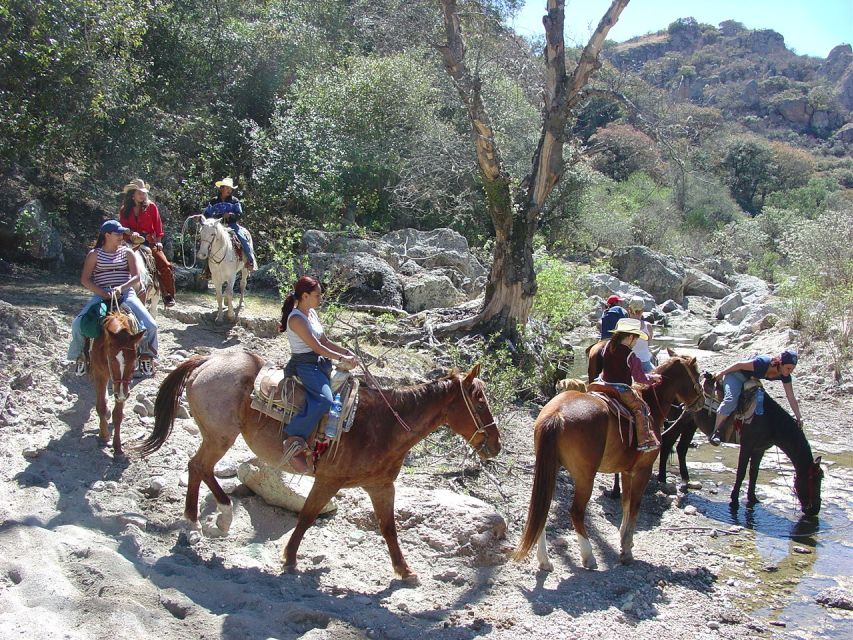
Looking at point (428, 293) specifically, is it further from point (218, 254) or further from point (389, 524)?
point (389, 524)

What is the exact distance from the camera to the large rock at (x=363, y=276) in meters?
16.1

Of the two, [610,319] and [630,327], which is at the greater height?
[630,327]

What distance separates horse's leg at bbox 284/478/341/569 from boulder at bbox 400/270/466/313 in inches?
412

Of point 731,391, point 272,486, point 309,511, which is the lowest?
point 272,486

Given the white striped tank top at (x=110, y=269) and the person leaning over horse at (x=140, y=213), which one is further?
the person leaning over horse at (x=140, y=213)

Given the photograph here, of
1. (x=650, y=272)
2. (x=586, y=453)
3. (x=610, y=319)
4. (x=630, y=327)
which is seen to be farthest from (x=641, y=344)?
(x=650, y=272)

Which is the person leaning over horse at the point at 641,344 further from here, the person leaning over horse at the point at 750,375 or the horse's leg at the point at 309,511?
the horse's leg at the point at 309,511

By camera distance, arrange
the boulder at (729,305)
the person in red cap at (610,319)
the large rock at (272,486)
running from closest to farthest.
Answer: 1. the large rock at (272,486)
2. the person in red cap at (610,319)
3. the boulder at (729,305)

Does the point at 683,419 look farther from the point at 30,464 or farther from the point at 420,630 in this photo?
the point at 30,464

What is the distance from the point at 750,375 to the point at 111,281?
25.8 feet

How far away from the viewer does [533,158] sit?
13.2 meters

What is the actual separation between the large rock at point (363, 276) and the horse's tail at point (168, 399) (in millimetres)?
9262

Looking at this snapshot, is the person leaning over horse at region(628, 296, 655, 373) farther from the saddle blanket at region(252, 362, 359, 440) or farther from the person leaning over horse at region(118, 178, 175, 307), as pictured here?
the person leaning over horse at region(118, 178, 175, 307)

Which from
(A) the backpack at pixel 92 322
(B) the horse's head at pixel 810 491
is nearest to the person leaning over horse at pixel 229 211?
(A) the backpack at pixel 92 322
